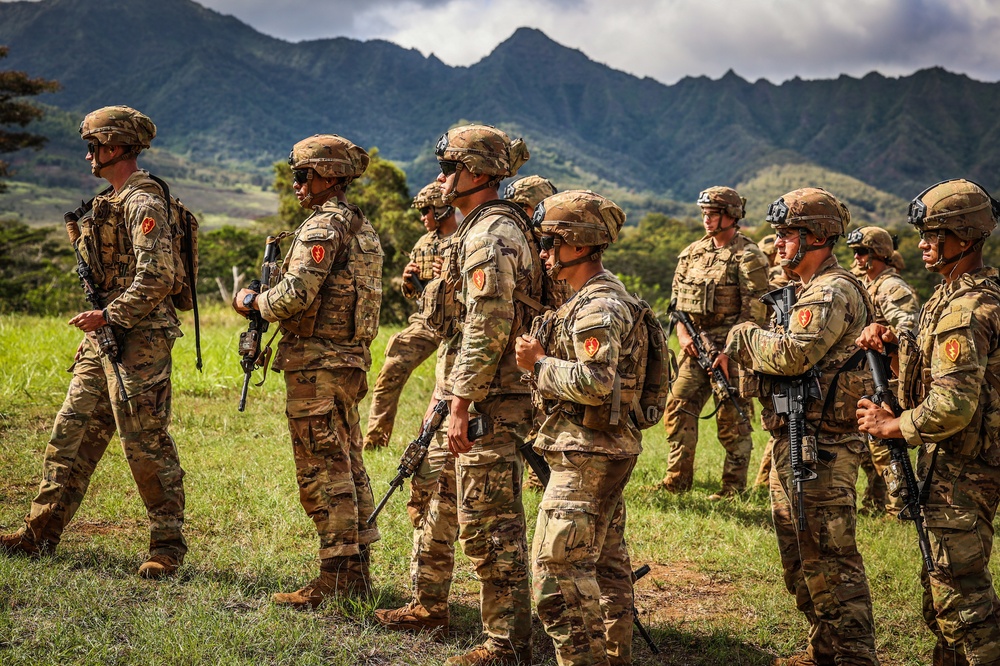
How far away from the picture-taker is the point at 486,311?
4.41 meters

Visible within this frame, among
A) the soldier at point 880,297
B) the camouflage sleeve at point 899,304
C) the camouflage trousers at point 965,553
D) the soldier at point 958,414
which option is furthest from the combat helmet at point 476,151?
the camouflage sleeve at point 899,304

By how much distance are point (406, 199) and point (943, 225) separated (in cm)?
2355

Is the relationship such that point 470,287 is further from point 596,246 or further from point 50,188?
point 50,188

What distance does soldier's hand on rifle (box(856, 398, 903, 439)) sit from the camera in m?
4.31

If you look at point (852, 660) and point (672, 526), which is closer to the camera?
point (852, 660)

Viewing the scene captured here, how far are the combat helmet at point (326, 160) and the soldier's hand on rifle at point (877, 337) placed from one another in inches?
120

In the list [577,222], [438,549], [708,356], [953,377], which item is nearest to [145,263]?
[438,549]

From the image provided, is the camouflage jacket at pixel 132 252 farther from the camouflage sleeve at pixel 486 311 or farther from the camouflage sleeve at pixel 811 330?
the camouflage sleeve at pixel 811 330

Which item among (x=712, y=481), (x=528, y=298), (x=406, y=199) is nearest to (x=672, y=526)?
(x=712, y=481)

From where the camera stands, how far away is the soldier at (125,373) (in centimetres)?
548

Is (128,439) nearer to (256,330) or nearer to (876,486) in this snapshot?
(256,330)

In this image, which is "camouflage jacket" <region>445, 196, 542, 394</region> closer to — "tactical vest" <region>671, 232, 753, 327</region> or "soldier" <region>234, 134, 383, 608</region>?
"soldier" <region>234, 134, 383, 608</region>

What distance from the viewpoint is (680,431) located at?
8539 millimetres

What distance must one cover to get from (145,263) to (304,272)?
1108 mm
